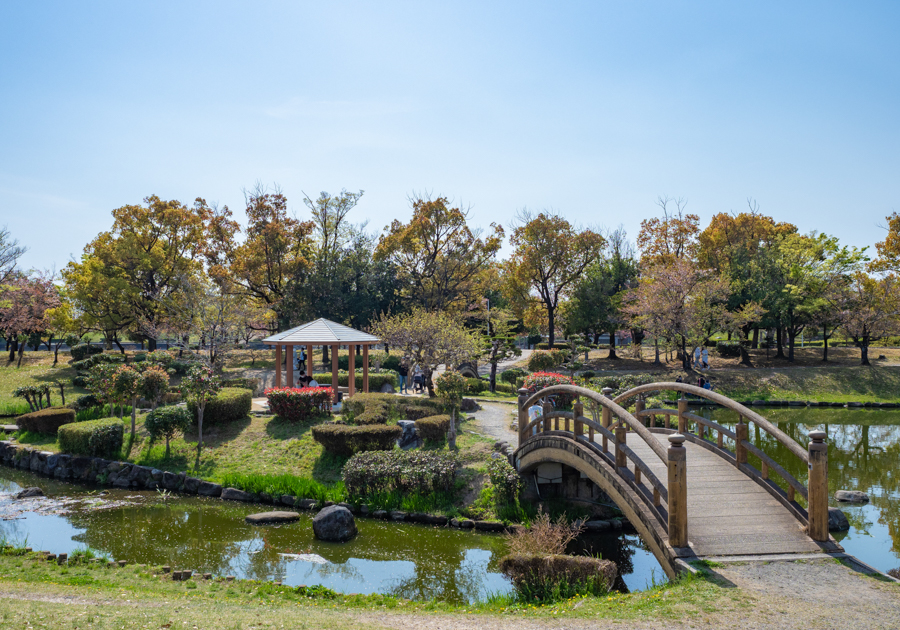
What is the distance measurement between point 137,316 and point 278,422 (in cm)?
1858

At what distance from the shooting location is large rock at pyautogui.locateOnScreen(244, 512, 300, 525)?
11258mm

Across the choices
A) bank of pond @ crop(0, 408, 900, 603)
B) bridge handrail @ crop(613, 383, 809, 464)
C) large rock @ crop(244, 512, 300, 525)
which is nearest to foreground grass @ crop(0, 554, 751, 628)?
bank of pond @ crop(0, 408, 900, 603)

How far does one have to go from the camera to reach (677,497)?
21.3 ft

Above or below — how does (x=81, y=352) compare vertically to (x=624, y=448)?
above

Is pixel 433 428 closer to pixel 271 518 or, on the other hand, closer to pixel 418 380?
pixel 271 518

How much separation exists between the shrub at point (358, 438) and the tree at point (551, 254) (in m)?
23.9

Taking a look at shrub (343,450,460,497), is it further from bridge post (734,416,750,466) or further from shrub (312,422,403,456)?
bridge post (734,416,750,466)

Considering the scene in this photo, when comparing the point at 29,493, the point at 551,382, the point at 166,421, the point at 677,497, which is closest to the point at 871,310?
the point at 551,382

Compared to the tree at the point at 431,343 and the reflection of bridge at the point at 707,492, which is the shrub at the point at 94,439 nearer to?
the tree at the point at 431,343

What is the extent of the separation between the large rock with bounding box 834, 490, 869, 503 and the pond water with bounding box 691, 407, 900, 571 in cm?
13

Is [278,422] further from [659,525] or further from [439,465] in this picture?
[659,525]

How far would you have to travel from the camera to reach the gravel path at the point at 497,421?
15.2 metres

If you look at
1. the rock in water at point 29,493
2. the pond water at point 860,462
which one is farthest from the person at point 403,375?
the rock in water at point 29,493

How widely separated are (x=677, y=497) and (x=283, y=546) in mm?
6592
